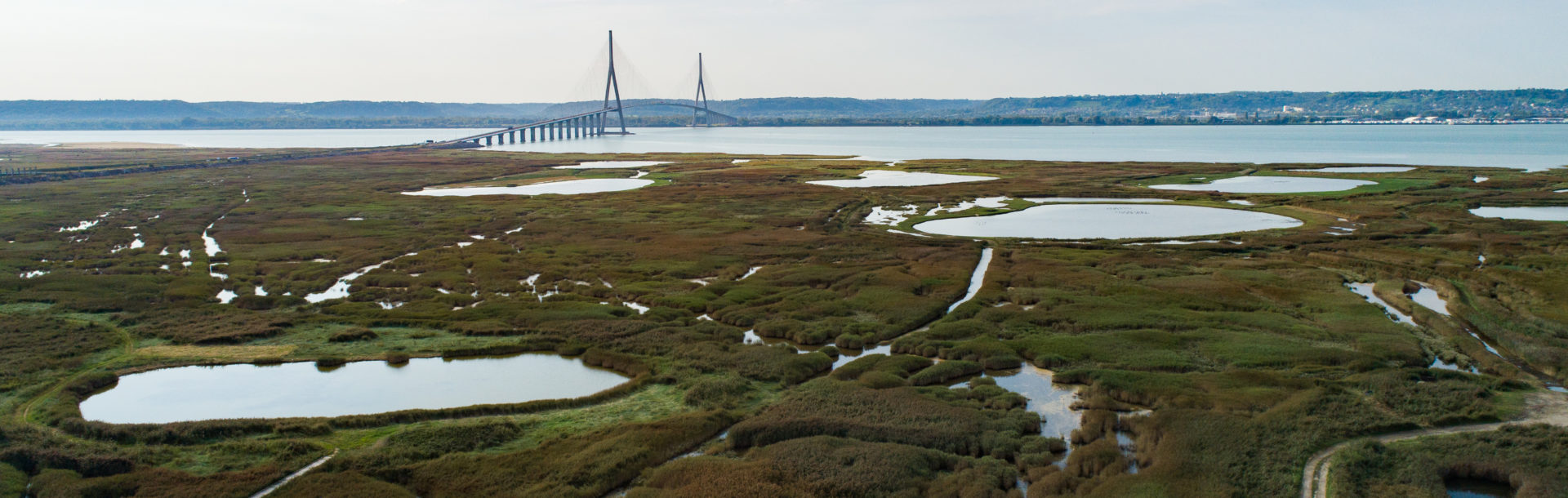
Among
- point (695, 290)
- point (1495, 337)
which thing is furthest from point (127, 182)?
point (1495, 337)

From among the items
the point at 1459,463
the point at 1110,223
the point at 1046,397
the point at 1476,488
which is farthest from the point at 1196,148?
the point at 1476,488

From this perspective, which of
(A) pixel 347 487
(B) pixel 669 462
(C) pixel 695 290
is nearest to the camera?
(A) pixel 347 487

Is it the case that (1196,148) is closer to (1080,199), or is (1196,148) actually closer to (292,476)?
(1080,199)

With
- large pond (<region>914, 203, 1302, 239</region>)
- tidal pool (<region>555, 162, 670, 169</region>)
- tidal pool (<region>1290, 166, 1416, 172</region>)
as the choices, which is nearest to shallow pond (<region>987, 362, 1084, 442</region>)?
large pond (<region>914, 203, 1302, 239</region>)

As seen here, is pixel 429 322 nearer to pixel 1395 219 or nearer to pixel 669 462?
pixel 669 462

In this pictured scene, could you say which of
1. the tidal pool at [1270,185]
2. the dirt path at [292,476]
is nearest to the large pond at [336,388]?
the dirt path at [292,476]

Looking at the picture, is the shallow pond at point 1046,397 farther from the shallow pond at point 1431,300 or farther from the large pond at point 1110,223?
the large pond at point 1110,223

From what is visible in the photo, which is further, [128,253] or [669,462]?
[128,253]
